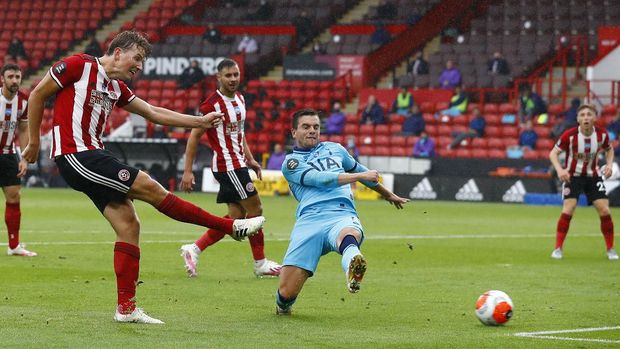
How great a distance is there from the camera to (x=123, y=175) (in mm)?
8594

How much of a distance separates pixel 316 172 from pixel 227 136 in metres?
3.94

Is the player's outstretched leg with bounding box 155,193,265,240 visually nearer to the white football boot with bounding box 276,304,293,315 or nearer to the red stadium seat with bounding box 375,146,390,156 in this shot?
the white football boot with bounding box 276,304,293,315

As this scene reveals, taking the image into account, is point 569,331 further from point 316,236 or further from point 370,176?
point 316,236

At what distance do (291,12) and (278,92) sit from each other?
5.16 m

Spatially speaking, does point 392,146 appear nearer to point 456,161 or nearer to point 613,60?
point 456,161

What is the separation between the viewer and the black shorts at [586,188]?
16.3 m

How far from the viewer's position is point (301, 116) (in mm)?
9711

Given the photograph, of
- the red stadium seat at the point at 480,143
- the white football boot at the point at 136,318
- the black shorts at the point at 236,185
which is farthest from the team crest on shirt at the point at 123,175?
the red stadium seat at the point at 480,143

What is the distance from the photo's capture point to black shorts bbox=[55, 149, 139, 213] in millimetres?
8586

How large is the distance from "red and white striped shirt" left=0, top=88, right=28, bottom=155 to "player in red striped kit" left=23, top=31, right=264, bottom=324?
599 cm

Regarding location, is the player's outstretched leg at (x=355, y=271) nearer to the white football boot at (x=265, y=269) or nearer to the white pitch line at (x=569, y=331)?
the white pitch line at (x=569, y=331)

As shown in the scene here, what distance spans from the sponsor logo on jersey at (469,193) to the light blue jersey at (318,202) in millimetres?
22953

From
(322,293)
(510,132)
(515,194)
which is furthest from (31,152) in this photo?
(510,132)

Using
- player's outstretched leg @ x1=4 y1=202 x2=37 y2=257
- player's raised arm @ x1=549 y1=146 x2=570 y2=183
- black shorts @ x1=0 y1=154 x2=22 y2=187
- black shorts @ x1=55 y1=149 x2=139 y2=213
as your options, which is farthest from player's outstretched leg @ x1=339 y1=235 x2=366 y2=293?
player's raised arm @ x1=549 y1=146 x2=570 y2=183
